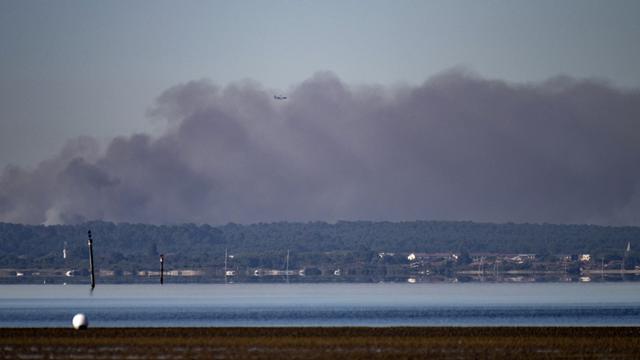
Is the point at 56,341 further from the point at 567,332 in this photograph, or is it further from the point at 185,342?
the point at 567,332

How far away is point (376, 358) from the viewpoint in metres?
53.0

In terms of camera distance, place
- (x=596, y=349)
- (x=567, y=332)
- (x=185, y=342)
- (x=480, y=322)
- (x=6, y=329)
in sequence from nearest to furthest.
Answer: (x=596, y=349) → (x=185, y=342) → (x=567, y=332) → (x=6, y=329) → (x=480, y=322)

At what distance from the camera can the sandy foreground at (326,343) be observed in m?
54.7

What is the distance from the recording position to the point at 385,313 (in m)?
99.7

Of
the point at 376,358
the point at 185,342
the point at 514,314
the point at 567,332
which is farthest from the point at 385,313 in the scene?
the point at 376,358

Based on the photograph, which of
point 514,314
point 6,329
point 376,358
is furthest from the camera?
point 514,314

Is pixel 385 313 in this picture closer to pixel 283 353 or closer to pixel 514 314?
pixel 514 314

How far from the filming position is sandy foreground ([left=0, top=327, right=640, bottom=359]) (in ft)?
180

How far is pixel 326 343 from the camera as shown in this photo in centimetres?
6075

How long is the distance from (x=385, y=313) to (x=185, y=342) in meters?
39.3

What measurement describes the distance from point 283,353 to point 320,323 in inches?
1084

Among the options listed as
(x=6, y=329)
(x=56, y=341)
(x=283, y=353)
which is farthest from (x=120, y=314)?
(x=283, y=353)

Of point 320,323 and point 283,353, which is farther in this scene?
point 320,323

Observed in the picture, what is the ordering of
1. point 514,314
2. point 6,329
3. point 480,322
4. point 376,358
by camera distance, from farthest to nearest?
1. point 514,314
2. point 480,322
3. point 6,329
4. point 376,358
